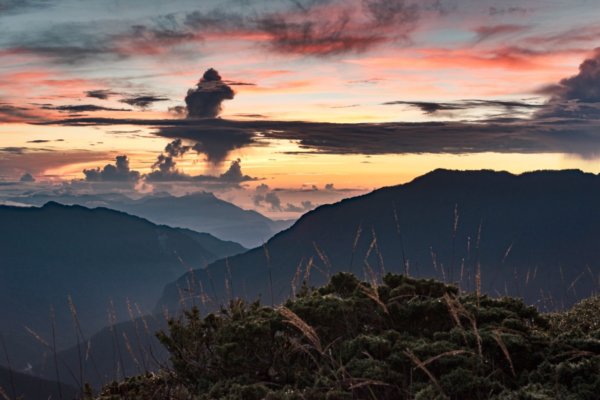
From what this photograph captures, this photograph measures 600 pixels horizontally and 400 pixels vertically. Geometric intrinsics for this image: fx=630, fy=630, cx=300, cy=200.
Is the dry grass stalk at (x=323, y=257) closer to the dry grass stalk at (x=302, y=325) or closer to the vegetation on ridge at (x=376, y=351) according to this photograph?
the vegetation on ridge at (x=376, y=351)

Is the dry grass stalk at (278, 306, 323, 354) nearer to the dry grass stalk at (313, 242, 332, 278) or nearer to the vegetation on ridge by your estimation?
the vegetation on ridge

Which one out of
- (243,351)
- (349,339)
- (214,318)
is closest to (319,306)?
(349,339)

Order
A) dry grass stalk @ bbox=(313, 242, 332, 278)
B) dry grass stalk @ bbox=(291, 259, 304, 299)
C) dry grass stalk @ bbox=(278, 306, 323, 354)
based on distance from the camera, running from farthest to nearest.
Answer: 1. dry grass stalk @ bbox=(291, 259, 304, 299)
2. dry grass stalk @ bbox=(313, 242, 332, 278)
3. dry grass stalk @ bbox=(278, 306, 323, 354)

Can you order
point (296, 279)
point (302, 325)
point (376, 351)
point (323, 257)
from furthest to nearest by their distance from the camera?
point (296, 279) → point (323, 257) → point (376, 351) → point (302, 325)

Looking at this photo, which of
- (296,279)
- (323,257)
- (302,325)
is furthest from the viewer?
(296,279)

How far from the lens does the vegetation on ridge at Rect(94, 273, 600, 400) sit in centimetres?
608

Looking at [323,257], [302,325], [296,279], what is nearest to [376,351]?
[302,325]

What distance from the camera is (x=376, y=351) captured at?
679 cm

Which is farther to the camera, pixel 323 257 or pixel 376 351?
pixel 323 257

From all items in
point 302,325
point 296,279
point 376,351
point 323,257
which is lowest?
point 376,351

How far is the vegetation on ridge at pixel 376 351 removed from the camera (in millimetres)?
6078

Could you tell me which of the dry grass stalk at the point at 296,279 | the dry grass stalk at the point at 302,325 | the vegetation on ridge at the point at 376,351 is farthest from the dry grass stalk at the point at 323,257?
the dry grass stalk at the point at 302,325

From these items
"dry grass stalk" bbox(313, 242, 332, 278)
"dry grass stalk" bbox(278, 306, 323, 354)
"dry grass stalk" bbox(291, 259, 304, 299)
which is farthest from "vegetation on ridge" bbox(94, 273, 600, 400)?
"dry grass stalk" bbox(291, 259, 304, 299)

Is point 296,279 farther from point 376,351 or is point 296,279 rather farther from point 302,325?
point 302,325
